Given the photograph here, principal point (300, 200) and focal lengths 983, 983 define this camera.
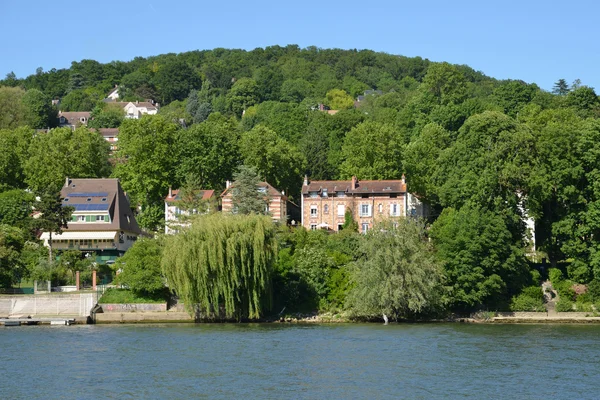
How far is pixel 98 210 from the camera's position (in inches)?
3182

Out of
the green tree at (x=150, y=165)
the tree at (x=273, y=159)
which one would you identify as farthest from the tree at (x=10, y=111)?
the tree at (x=273, y=159)

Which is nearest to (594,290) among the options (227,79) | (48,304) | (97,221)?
(48,304)

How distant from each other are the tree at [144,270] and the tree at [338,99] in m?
104

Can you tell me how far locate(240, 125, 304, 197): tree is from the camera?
88750 millimetres

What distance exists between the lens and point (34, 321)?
2360 inches

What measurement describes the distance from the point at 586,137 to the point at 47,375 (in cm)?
3936

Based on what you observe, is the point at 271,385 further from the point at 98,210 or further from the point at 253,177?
the point at 98,210

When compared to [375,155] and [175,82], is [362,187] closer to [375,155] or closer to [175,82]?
[375,155]

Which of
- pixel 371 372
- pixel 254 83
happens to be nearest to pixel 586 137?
pixel 371 372

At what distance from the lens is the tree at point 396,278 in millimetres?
56562

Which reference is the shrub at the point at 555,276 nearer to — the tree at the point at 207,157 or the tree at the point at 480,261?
the tree at the point at 480,261

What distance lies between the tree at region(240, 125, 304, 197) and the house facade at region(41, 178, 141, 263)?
12376 millimetres

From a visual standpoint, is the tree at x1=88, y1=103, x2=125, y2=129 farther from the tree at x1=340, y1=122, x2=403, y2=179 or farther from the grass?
the grass

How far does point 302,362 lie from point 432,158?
147ft
